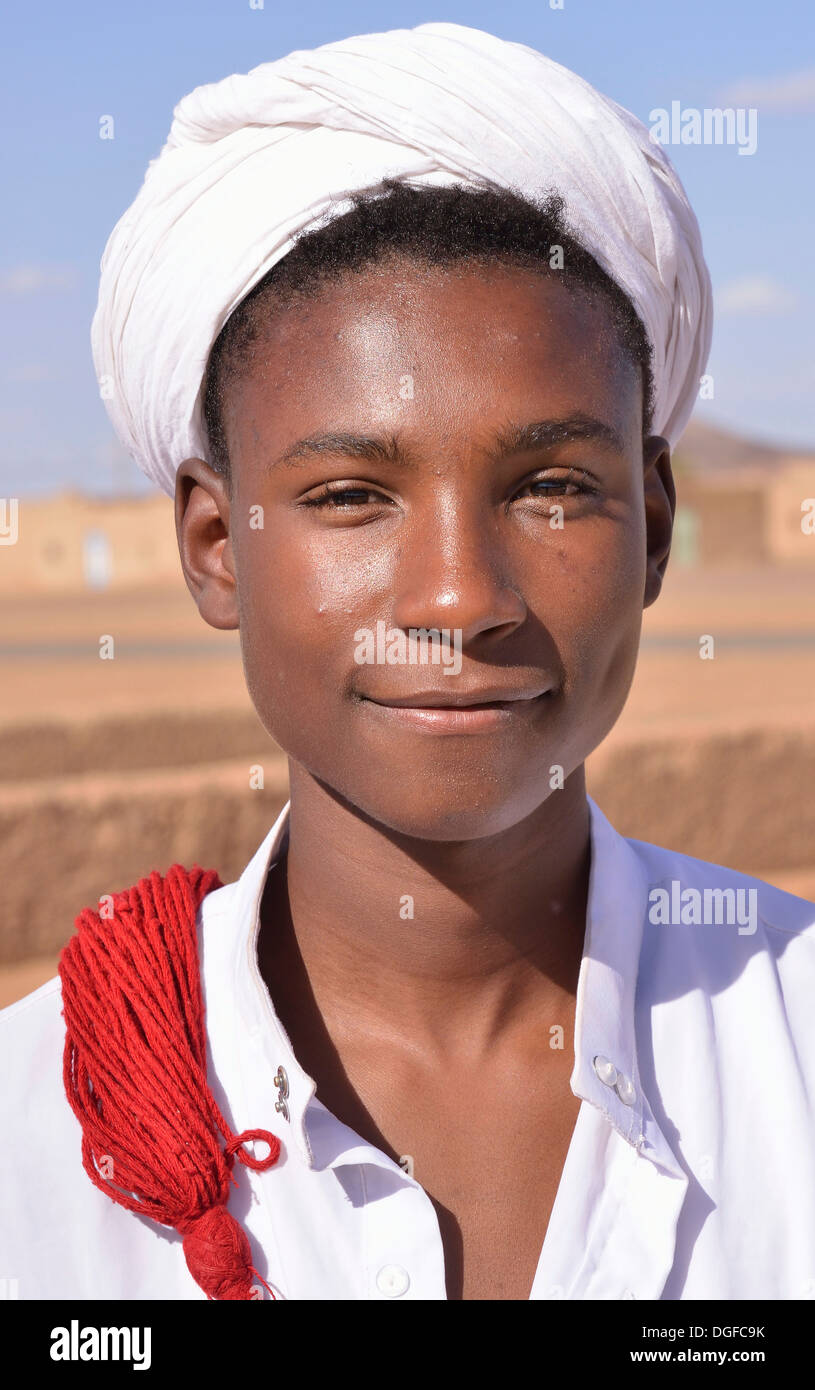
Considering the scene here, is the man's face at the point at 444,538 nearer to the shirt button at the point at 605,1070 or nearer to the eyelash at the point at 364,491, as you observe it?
the eyelash at the point at 364,491

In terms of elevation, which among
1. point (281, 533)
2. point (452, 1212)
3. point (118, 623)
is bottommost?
point (452, 1212)

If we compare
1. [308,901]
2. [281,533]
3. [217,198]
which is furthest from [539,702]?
[217,198]

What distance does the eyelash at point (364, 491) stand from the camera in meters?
1.85

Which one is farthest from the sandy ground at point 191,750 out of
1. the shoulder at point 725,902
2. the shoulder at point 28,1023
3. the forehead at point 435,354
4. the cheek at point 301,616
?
the forehead at point 435,354

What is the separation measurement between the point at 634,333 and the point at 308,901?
960 mm

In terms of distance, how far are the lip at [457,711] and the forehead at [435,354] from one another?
1.07 ft

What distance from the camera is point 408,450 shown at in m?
1.79

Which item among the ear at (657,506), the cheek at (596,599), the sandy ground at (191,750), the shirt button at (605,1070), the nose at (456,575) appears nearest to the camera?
the nose at (456,575)

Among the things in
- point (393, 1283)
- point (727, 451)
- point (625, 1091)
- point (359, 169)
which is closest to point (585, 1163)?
point (625, 1091)

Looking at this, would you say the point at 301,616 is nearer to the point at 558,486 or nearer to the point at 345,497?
the point at 345,497

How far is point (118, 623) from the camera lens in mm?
27219
